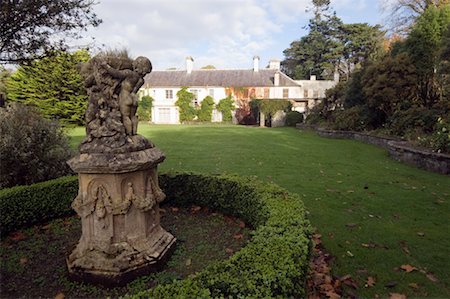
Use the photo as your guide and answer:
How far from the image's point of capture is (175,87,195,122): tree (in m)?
41.9

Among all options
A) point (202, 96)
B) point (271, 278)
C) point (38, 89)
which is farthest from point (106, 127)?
point (202, 96)

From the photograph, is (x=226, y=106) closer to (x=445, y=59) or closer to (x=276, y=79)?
(x=276, y=79)

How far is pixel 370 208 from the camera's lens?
6.25 meters

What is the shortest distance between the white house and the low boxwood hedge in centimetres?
3622

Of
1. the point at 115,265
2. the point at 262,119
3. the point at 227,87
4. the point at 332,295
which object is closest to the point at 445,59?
the point at 332,295

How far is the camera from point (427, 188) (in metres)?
7.79

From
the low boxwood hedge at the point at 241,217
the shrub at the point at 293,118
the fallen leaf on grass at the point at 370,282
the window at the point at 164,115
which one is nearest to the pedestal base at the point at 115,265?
the low boxwood hedge at the point at 241,217

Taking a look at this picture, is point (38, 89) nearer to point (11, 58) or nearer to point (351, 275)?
point (11, 58)

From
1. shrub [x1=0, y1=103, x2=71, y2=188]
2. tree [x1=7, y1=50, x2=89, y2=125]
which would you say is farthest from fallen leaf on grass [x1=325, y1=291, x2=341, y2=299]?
tree [x1=7, y1=50, x2=89, y2=125]

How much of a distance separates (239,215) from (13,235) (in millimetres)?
4004

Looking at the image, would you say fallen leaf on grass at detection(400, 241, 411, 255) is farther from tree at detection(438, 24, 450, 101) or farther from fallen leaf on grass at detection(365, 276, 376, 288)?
tree at detection(438, 24, 450, 101)

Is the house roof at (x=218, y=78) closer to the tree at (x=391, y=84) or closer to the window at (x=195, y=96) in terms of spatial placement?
the window at (x=195, y=96)

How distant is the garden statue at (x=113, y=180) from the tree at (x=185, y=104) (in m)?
38.6

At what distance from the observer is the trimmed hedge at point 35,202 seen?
210 inches
